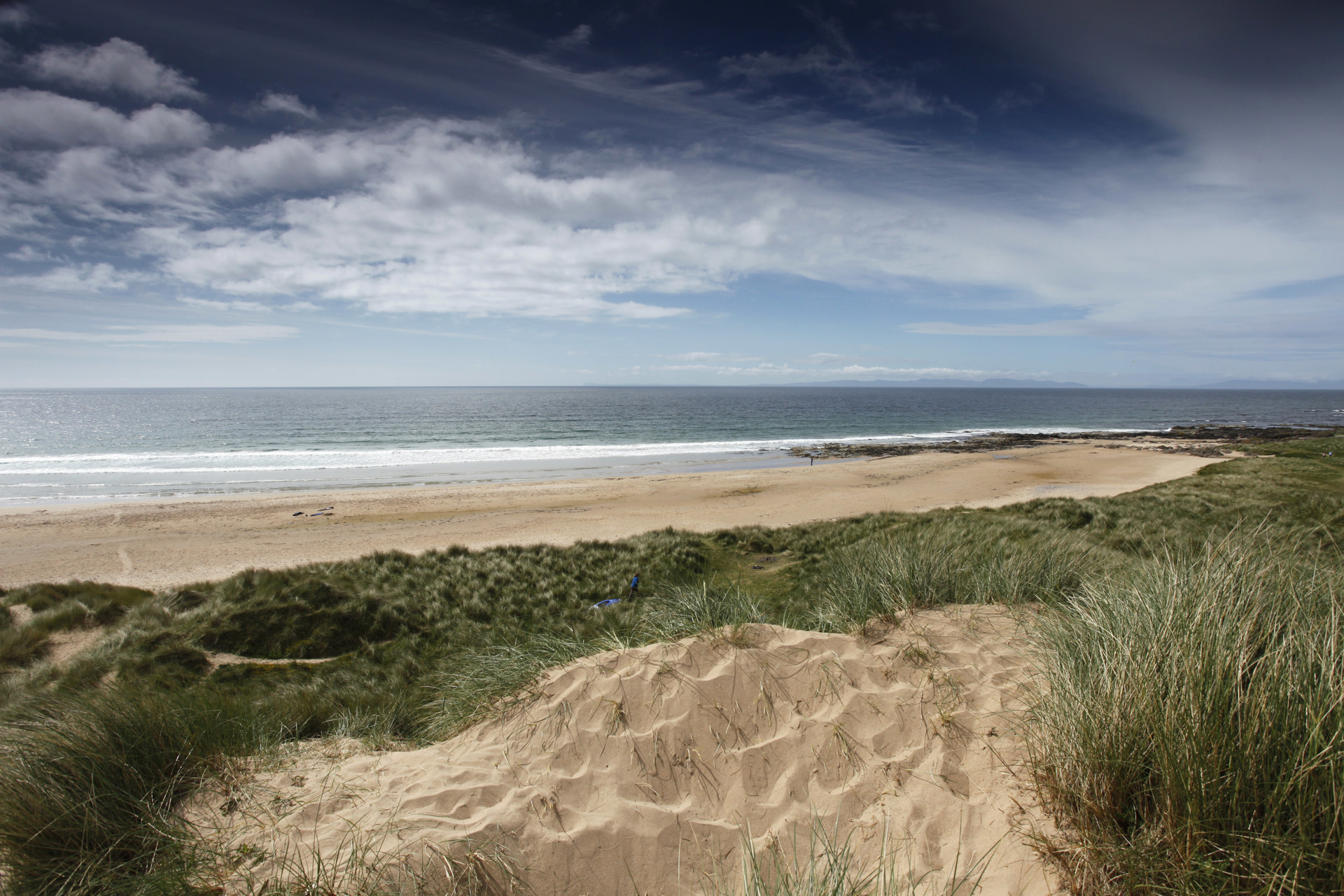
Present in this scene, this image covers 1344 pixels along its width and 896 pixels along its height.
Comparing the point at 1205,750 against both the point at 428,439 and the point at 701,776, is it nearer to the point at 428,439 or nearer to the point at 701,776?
the point at 701,776

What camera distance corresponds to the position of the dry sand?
15961 mm

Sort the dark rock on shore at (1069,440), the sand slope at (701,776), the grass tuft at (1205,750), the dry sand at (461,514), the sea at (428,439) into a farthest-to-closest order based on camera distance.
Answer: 1. the dark rock on shore at (1069,440)
2. the sea at (428,439)
3. the dry sand at (461,514)
4. the sand slope at (701,776)
5. the grass tuft at (1205,750)

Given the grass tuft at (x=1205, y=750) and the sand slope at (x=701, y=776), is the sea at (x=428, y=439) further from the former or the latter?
the grass tuft at (x=1205, y=750)

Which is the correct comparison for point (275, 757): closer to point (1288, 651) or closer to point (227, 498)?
point (1288, 651)

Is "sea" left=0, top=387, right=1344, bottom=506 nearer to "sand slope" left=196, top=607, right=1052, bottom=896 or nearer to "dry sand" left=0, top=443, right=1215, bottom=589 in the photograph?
"dry sand" left=0, top=443, right=1215, bottom=589

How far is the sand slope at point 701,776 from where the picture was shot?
3.02 metres

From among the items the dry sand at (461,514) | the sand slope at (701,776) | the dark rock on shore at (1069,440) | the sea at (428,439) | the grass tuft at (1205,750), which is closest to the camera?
the grass tuft at (1205,750)

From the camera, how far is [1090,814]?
272 cm

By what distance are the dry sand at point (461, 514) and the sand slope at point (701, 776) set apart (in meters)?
12.2

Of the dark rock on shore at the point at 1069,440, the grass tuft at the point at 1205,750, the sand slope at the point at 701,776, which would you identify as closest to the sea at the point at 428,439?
the dark rock on shore at the point at 1069,440

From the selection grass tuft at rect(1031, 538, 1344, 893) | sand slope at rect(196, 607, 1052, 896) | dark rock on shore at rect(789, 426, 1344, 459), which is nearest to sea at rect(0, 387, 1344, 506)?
dark rock on shore at rect(789, 426, 1344, 459)

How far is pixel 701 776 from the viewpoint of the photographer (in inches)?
143

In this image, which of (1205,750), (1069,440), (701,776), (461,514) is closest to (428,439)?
(461,514)

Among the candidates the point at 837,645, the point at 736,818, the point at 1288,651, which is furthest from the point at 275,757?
the point at 1288,651
